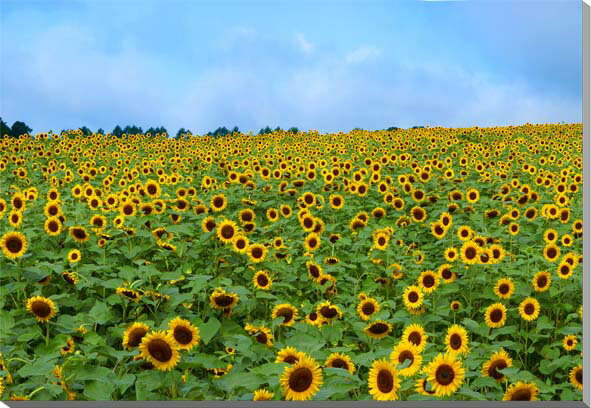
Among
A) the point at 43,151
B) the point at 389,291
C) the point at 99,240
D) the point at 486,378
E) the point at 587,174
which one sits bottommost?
the point at 486,378

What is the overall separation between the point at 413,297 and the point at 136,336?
2.19 metres

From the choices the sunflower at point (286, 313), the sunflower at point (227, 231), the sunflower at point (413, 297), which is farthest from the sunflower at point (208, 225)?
the sunflower at point (413, 297)

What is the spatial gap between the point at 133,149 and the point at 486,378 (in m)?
11.3

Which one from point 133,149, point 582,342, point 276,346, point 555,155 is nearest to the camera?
point 276,346

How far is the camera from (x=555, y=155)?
11656mm

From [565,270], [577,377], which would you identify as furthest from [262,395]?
[565,270]

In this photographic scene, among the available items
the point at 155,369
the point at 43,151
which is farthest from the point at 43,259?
the point at 43,151

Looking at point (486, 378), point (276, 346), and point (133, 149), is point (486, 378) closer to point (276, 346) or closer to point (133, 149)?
point (276, 346)

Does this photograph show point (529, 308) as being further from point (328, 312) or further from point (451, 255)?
point (328, 312)

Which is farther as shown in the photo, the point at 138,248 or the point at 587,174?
the point at 138,248

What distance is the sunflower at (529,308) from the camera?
160 inches

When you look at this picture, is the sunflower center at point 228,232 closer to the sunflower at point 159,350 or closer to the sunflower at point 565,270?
the sunflower at point 159,350

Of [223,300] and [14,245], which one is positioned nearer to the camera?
[223,300]

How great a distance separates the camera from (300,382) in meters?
2.38
